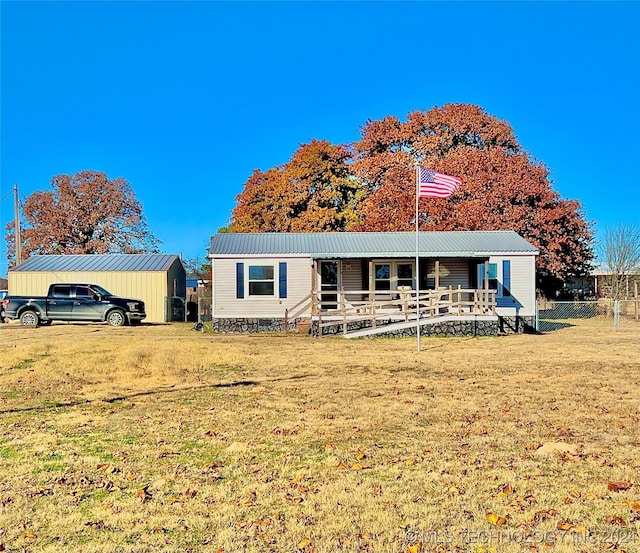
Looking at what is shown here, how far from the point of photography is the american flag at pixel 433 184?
1482 centimetres

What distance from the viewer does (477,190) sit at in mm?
28984

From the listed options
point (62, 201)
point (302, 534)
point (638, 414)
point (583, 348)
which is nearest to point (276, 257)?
point (583, 348)

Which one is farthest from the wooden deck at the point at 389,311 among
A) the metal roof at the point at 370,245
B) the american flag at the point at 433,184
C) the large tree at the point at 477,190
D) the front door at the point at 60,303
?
the large tree at the point at 477,190

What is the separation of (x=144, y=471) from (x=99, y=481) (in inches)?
14.9

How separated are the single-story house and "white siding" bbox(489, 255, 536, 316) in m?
0.03

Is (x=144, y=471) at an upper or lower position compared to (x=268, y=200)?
lower

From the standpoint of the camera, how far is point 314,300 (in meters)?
19.0

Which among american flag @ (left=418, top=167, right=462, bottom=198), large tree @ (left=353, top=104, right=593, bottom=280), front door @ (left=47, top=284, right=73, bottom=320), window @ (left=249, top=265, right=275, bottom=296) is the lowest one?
front door @ (left=47, top=284, right=73, bottom=320)

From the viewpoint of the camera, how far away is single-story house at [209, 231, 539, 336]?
1981 cm

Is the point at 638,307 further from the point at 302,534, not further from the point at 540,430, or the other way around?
the point at 302,534

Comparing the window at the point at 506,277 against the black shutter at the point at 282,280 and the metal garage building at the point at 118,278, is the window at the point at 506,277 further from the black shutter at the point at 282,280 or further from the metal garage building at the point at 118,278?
the metal garage building at the point at 118,278

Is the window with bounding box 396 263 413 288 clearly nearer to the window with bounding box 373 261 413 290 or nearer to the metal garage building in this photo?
the window with bounding box 373 261 413 290

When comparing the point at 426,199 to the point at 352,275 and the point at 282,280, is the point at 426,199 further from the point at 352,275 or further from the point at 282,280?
the point at 282,280

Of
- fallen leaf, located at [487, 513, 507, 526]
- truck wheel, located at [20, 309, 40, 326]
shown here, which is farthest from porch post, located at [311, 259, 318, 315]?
fallen leaf, located at [487, 513, 507, 526]
